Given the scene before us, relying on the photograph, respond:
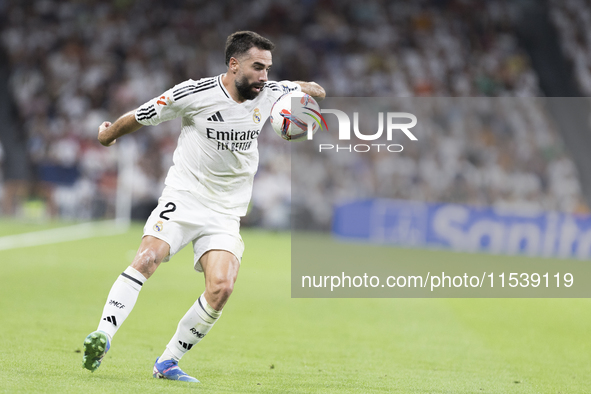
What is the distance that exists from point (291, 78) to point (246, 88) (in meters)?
17.8

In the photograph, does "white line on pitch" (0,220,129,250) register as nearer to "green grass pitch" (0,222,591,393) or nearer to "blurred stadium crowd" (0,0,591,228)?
"blurred stadium crowd" (0,0,591,228)

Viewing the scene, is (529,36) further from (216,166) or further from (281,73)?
(216,166)

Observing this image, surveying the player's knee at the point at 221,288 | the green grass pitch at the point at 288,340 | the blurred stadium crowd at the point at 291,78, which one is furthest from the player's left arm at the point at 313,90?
the blurred stadium crowd at the point at 291,78

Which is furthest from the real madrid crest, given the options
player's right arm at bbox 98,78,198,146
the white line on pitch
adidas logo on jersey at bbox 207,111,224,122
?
the white line on pitch

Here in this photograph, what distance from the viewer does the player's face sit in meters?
5.48

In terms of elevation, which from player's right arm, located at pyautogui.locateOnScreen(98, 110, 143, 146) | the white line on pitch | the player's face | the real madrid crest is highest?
the white line on pitch

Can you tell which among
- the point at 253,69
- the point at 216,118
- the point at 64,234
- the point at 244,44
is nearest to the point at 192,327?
the point at 216,118

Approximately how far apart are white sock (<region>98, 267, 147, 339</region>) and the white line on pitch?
10121 mm

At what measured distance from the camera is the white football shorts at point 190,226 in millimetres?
5418

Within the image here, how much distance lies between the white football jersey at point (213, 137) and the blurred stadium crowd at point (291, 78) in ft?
48.9

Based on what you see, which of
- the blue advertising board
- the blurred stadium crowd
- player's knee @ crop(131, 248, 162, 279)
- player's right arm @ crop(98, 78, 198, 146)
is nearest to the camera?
player's knee @ crop(131, 248, 162, 279)

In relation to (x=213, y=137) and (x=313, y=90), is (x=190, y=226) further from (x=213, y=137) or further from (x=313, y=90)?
(x=313, y=90)

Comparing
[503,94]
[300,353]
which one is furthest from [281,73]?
[300,353]

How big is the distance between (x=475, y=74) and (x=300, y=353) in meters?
18.9
